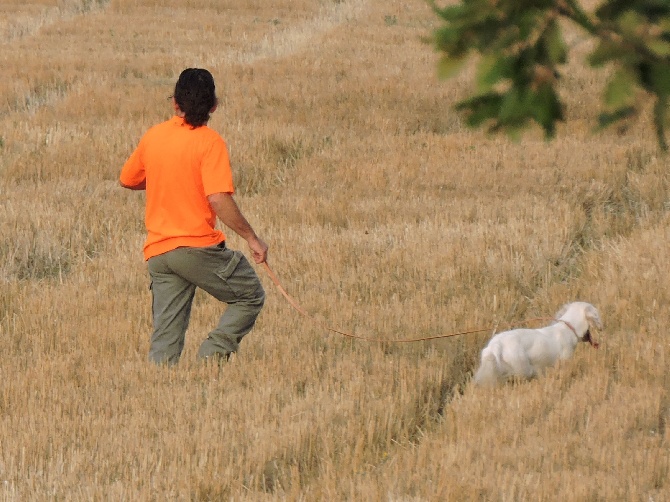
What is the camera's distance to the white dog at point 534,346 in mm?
6457

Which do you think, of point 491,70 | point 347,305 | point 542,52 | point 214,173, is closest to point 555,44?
point 542,52

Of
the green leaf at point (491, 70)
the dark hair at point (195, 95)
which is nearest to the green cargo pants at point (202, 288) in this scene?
the dark hair at point (195, 95)

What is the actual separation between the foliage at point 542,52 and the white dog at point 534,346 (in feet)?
12.4

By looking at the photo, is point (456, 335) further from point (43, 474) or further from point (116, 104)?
point (116, 104)

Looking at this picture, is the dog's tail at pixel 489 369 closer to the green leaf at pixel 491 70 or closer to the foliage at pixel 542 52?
the foliage at pixel 542 52

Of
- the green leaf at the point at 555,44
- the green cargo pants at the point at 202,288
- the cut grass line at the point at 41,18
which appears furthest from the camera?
the cut grass line at the point at 41,18

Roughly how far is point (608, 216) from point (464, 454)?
21.7ft

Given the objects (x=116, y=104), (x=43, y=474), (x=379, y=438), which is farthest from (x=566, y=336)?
(x=116, y=104)

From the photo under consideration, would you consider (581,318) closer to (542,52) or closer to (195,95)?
(195,95)

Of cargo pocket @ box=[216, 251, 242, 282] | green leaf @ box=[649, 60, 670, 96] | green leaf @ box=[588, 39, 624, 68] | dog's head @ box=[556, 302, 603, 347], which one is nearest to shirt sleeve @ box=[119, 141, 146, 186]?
cargo pocket @ box=[216, 251, 242, 282]

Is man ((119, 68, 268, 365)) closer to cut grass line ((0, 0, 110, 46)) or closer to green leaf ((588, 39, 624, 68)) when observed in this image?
green leaf ((588, 39, 624, 68))

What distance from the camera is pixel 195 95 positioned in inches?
244

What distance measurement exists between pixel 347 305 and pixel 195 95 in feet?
8.44

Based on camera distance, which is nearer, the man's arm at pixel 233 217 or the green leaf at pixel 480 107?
the green leaf at pixel 480 107
